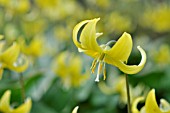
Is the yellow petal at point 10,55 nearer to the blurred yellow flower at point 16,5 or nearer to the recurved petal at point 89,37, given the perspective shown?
the recurved petal at point 89,37

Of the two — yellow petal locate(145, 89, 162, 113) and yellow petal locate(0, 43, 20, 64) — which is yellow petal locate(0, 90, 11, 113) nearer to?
yellow petal locate(0, 43, 20, 64)

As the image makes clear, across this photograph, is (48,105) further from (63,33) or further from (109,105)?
(63,33)

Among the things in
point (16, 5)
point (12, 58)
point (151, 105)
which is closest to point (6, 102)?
point (12, 58)

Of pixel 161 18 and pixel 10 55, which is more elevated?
pixel 10 55

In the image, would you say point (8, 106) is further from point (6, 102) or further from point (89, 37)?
point (89, 37)

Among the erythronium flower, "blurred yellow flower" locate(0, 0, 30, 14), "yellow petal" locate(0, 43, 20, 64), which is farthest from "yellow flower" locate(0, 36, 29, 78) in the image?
"blurred yellow flower" locate(0, 0, 30, 14)
